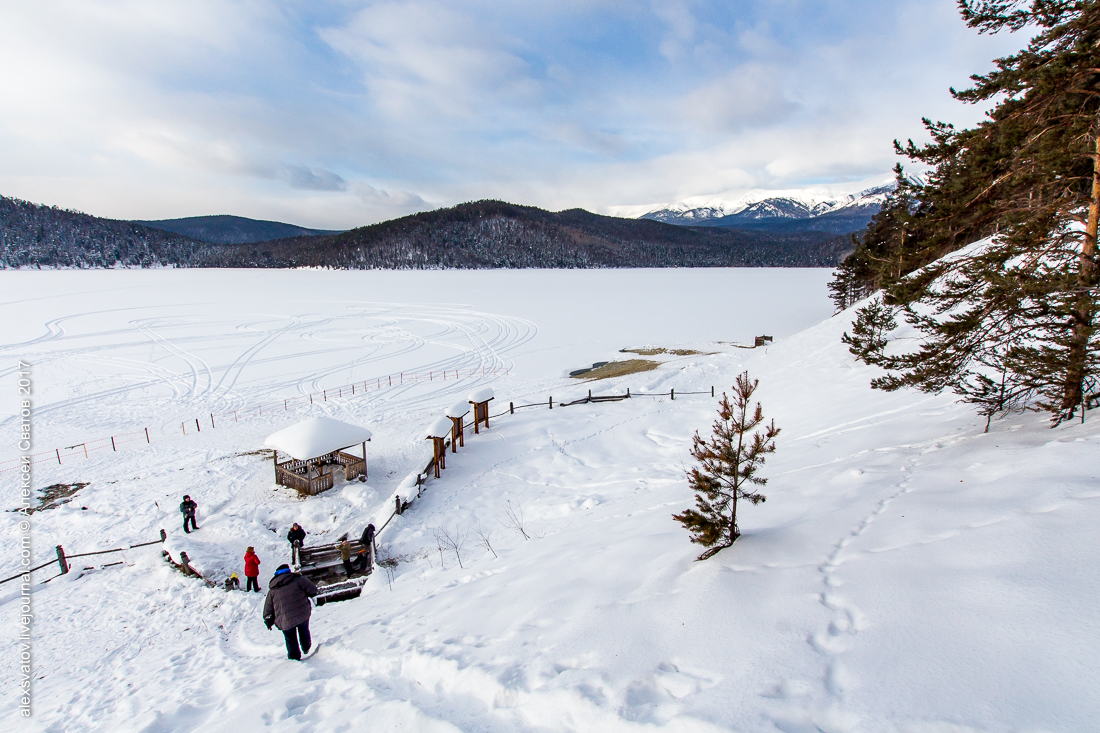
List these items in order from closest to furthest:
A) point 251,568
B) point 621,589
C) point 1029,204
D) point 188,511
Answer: point 621,589
point 1029,204
point 251,568
point 188,511

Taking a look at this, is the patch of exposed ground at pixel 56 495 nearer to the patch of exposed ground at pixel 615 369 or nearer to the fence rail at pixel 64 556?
the fence rail at pixel 64 556

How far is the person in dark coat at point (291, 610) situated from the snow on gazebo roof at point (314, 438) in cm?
883

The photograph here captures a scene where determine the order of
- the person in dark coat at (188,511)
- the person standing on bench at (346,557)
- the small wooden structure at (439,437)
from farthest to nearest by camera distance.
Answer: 1. the small wooden structure at (439,437)
2. the person in dark coat at (188,511)
3. the person standing on bench at (346,557)

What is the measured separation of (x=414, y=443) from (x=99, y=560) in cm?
927

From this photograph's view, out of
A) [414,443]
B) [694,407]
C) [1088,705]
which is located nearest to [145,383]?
[414,443]

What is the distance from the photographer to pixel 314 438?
14.8 m

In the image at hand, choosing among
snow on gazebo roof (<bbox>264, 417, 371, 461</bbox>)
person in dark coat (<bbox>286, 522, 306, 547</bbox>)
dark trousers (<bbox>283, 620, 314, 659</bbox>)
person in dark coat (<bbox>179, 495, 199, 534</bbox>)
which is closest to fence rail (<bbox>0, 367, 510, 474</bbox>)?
person in dark coat (<bbox>179, 495, 199, 534</bbox>)

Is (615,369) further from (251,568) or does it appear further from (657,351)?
(251,568)

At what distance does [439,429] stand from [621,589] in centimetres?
1114

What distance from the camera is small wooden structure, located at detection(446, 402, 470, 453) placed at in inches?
666

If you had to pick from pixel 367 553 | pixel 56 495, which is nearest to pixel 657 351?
pixel 367 553

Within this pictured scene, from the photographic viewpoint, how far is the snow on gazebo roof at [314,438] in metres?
14.5

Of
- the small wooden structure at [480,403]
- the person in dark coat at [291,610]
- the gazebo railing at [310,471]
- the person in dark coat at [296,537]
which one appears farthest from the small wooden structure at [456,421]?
the person in dark coat at [291,610]

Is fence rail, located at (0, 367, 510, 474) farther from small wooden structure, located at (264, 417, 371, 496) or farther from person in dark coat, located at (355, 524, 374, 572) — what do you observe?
person in dark coat, located at (355, 524, 374, 572)
